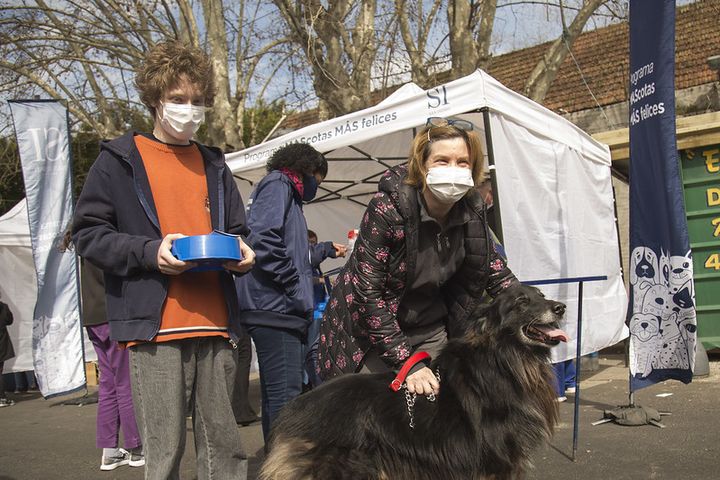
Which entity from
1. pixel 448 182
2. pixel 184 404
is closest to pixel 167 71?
pixel 448 182

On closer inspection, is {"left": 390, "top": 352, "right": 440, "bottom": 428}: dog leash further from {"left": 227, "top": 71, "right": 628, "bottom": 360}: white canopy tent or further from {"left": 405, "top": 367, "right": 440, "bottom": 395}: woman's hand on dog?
{"left": 227, "top": 71, "right": 628, "bottom": 360}: white canopy tent

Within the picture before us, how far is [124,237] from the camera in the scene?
8.34 ft

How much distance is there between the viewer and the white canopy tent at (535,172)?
606cm

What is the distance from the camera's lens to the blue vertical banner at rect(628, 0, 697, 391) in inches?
209

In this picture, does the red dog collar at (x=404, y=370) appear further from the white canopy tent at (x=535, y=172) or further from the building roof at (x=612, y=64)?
the building roof at (x=612, y=64)

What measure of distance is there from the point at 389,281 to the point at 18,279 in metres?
10.7

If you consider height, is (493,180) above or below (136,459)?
above

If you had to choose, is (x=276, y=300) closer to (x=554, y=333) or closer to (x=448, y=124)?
(x=448, y=124)

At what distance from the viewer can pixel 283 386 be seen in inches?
158

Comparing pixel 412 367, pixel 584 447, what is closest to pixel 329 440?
pixel 412 367

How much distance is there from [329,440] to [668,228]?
12.9ft

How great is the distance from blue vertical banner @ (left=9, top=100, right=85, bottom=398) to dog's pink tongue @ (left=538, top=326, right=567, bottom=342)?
708 cm

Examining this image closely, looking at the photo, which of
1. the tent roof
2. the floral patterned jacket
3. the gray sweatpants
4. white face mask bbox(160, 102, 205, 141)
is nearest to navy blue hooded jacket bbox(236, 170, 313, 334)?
the floral patterned jacket

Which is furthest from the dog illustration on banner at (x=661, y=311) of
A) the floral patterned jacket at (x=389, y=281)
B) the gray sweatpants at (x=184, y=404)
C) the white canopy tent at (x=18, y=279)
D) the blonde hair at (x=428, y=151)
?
the white canopy tent at (x=18, y=279)
